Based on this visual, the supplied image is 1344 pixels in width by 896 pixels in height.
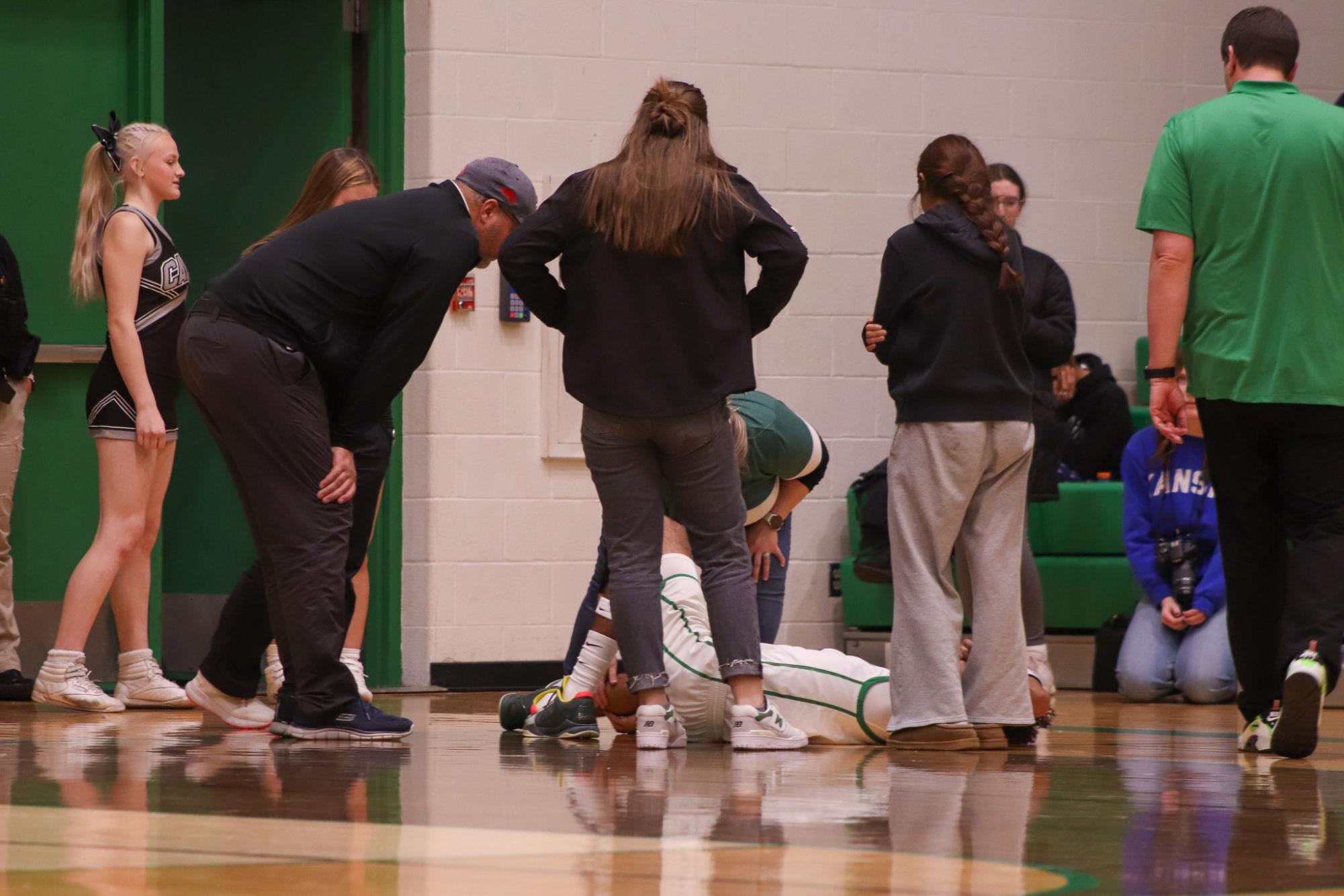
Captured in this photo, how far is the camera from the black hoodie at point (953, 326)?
3943 millimetres

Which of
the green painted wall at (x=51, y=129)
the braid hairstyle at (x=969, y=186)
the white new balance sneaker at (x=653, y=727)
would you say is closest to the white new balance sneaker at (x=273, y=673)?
the green painted wall at (x=51, y=129)

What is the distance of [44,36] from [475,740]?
10.5 ft

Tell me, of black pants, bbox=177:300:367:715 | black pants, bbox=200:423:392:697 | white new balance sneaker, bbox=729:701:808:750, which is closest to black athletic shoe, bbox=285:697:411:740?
black pants, bbox=177:300:367:715

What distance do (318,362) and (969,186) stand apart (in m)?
1.41

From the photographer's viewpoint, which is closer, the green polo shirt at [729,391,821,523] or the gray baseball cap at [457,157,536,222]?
Answer: the gray baseball cap at [457,157,536,222]

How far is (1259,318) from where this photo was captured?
396 centimetres

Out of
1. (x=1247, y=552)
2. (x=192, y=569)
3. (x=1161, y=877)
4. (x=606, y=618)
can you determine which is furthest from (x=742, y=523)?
(x=192, y=569)

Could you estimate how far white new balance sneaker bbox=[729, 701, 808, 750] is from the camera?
3.86m

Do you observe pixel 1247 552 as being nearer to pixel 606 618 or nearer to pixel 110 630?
pixel 606 618

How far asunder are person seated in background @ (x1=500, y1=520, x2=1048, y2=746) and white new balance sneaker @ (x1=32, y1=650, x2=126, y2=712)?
1.56m

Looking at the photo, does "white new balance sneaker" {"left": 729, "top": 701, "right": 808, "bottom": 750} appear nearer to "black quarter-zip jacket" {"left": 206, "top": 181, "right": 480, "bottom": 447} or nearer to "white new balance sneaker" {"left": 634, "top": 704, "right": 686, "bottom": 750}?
"white new balance sneaker" {"left": 634, "top": 704, "right": 686, "bottom": 750}

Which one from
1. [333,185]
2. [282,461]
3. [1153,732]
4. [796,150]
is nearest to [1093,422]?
[796,150]

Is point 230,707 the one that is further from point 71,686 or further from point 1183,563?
point 1183,563

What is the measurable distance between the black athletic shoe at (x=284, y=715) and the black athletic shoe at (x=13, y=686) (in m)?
1.79
